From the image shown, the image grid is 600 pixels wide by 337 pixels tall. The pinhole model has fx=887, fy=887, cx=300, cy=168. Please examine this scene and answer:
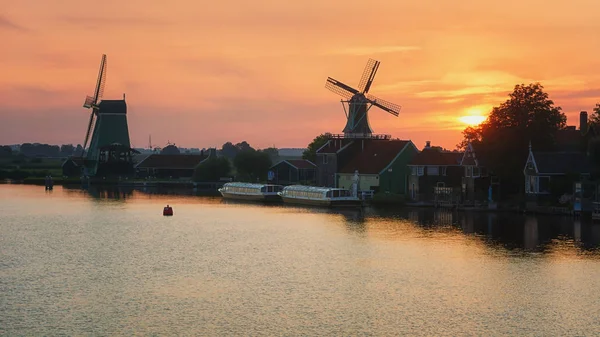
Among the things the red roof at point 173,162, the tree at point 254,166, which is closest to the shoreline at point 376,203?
the tree at point 254,166

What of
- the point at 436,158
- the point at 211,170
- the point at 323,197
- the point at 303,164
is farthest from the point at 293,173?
the point at 436,158

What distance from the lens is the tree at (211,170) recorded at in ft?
589

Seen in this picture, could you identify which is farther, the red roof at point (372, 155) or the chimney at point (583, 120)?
the red roof at point (372, 155)

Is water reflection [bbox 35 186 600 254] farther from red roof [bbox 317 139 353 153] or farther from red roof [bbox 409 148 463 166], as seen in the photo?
red roof [bbox 317 139 353 153]

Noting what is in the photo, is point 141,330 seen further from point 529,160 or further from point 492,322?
point 529,160

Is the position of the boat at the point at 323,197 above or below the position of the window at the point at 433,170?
below

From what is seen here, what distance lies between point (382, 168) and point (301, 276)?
67.9 meters

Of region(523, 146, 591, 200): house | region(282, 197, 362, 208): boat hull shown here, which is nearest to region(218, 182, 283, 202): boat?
region(282, 197, 362, 208): boat hull

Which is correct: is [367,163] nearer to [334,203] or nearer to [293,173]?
[334,203]

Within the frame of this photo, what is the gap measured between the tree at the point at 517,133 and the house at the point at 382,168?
15726mm

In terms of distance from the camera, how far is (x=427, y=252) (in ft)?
217

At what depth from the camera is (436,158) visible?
117 m

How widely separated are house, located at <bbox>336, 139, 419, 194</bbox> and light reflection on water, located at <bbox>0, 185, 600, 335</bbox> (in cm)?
2883

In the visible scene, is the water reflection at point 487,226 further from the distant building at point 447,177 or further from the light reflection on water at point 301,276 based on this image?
the distant building at point 447,177
